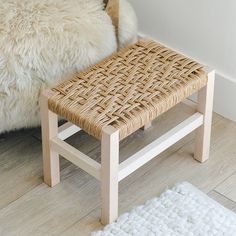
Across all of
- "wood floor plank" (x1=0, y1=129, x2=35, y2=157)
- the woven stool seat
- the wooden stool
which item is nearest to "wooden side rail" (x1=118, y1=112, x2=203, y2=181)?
the wooden stool

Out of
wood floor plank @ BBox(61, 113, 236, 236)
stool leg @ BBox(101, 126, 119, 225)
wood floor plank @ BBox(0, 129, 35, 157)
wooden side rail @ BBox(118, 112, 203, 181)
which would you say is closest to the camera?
stool leg @ BBox(101, 126, 119, 225)

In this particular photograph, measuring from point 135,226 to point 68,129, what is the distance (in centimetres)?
34

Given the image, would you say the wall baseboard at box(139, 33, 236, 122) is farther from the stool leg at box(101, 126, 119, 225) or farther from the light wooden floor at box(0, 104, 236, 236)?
the stool leg at box(101, 126, 119, 225)

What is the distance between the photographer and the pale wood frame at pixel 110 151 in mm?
1672

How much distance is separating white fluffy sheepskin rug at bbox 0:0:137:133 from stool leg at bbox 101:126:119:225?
1.11ft

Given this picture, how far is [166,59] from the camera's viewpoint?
189cm

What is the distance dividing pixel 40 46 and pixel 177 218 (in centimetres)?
61

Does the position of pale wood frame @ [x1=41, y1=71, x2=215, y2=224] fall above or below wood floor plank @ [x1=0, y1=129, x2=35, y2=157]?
above

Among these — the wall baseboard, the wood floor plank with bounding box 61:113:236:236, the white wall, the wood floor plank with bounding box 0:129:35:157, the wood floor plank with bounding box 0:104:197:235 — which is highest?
the white wall

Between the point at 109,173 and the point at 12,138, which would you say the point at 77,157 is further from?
the point at 12,138

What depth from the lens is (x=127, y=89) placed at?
69.6 inches

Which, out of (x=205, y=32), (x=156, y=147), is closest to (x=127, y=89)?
(x=156, y=147)

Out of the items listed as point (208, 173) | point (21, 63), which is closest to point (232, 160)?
point (208, 173)

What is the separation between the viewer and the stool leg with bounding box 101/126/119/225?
5.36 ft
